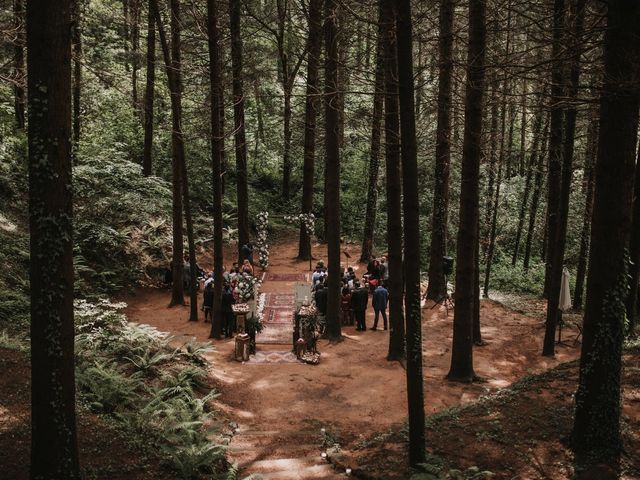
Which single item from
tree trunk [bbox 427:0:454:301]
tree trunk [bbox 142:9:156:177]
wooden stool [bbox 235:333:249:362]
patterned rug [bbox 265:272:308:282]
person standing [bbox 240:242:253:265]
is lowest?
wooden stool [bbox 235:333:249:362]

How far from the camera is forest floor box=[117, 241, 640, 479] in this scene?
8242mm

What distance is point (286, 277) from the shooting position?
24281 millimetres

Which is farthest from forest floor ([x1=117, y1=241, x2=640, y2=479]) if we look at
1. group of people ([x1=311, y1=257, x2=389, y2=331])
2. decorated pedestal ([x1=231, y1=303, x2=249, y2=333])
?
decorated pedestal ([x1=231, y1=303, x2=249, y2=333])

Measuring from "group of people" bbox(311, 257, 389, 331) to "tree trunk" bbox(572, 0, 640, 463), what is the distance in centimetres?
1002

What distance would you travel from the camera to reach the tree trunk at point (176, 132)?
55.6 ft

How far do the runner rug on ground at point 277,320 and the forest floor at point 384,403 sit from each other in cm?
74

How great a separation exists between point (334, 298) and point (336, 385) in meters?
3.69

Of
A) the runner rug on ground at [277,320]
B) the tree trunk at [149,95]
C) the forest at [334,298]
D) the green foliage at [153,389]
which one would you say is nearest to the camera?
the forest at [334,298]

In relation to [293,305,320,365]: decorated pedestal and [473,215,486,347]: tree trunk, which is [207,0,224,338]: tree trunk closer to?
[293,305,320,365]: decorated pedestal

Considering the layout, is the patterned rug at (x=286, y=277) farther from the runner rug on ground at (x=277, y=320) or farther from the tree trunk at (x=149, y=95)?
the tree trunk at (x=149, y=95)

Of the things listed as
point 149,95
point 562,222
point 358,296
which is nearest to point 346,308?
point 358,296

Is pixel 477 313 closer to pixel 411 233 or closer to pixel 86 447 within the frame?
pixel 411 233

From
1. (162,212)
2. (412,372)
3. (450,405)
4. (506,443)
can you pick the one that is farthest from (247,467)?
(162,212)

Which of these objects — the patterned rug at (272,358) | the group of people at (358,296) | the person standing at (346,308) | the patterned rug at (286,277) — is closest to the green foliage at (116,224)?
the patterned rug at (286,277)
